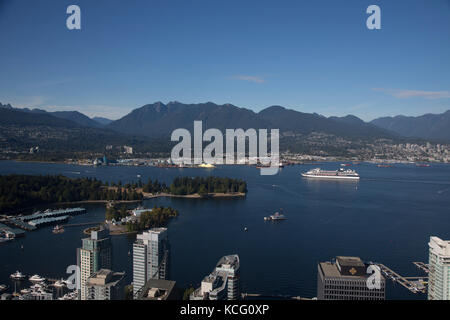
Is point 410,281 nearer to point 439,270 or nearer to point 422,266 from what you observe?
point 422,266

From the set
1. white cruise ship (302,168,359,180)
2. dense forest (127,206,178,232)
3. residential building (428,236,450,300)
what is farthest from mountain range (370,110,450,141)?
residential building (428,236,450,300)

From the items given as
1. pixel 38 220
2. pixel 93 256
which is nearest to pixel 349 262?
pixel 93 256

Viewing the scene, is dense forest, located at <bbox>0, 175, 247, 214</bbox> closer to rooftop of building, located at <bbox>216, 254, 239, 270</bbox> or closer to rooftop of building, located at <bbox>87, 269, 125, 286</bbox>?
rooftop of building, located at <bbox>87, 269, 125, 286</bbox>

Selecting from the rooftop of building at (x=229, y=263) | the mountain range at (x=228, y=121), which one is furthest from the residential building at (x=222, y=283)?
the mountain range at (x=228, y=121)

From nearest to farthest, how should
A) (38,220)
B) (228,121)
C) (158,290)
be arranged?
(158,290)
(38,220)
(228,121)

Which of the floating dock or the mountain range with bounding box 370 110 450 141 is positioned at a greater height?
the mountain range with bounding box 370 110 450 141
